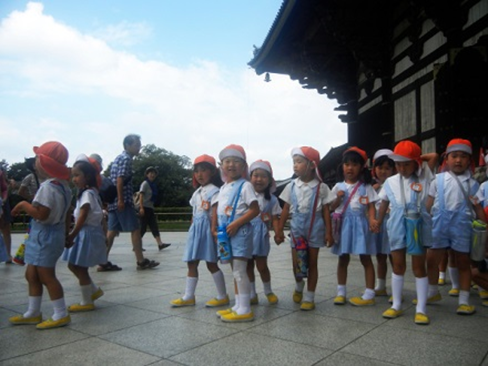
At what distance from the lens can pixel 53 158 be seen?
367cm

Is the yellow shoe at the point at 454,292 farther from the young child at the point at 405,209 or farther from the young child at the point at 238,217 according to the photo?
the young child at the point at 238,217

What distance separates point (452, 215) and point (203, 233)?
224cm

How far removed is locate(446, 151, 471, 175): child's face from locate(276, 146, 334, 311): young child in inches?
43.5

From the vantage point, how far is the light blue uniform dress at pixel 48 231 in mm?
3551

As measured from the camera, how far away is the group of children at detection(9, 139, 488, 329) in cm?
363

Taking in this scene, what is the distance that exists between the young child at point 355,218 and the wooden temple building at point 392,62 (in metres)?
2.33

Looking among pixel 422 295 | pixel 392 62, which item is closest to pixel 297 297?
pixel 422 295

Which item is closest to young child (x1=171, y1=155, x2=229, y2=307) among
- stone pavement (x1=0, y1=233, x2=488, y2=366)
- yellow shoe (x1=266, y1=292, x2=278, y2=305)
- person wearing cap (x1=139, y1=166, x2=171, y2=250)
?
stone pavement (x1=0, y1=233, x2=488, y2=366)

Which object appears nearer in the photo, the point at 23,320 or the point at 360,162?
the point at 23,320

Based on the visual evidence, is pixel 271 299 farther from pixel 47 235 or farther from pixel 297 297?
pixel 47 235

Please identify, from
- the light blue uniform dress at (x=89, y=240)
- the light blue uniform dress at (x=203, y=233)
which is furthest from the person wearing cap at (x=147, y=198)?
the light blue uniform dress at (x=203, y=233)

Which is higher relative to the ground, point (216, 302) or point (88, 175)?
point (88, 175)

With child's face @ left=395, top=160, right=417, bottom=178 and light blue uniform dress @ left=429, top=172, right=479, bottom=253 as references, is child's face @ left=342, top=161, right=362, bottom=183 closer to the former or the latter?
child's face @ left=395, top=160, right=417, bottom=178

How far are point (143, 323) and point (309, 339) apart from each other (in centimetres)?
136
